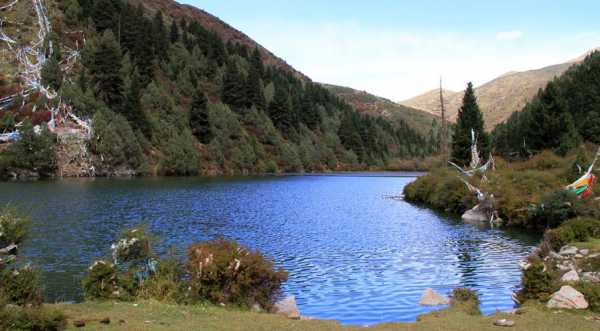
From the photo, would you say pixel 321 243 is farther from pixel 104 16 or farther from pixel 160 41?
pixel 160 41

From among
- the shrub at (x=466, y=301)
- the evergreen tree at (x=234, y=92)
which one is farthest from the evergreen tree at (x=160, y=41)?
the shrub at (x=466, y=301)

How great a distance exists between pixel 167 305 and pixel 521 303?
13.6 meters

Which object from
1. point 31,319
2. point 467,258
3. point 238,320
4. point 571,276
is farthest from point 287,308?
point 467,258

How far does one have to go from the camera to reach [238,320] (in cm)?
1602

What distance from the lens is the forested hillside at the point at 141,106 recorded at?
10688cm

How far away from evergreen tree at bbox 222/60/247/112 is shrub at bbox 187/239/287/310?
483 feet

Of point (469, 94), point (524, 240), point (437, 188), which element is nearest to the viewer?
point (524, 240)

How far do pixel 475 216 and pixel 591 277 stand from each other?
31.8m

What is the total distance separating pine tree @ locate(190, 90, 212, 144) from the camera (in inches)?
5531

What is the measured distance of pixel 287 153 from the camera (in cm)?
16200

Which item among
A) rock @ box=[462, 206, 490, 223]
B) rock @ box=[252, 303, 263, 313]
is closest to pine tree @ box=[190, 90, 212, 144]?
rock @ box=[462, 206, 490, 223]

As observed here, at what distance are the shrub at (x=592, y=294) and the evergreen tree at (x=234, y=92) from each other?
5961 inches

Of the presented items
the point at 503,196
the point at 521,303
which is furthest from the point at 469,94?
the point at 521,303

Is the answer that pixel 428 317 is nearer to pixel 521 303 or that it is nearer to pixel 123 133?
Answer: pixel 521 303
